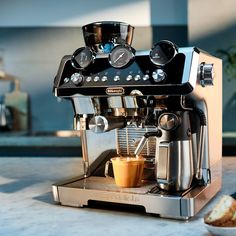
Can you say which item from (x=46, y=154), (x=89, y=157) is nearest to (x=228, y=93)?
(x=46, y=154)

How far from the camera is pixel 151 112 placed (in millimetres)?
860

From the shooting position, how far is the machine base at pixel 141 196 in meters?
0.78

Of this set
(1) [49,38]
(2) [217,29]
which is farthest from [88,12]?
(2) [217,29]

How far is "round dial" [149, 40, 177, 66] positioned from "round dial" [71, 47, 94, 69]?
0.47 ft

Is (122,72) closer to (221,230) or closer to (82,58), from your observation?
(82,58)

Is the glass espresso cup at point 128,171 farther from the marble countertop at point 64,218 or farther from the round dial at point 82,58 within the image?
the round dial at point 82,58

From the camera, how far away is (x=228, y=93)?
2465mm

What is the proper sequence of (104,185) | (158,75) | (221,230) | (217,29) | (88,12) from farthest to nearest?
(88,12)
(217,29)
(104,185)
(158,75)
(221,230)

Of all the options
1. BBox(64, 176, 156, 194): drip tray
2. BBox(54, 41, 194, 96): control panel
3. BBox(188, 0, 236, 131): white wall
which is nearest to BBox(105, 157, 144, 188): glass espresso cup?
BBox(64, 176, 156, 194): drip tray

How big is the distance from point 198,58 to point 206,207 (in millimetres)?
314

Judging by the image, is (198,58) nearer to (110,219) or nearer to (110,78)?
(110,78)

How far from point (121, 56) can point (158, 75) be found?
0.10 metres

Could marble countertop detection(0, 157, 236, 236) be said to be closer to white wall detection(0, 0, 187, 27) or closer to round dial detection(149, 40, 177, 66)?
round dial detection(149, 40, 177, 66)

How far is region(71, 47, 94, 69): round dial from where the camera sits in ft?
2.87
